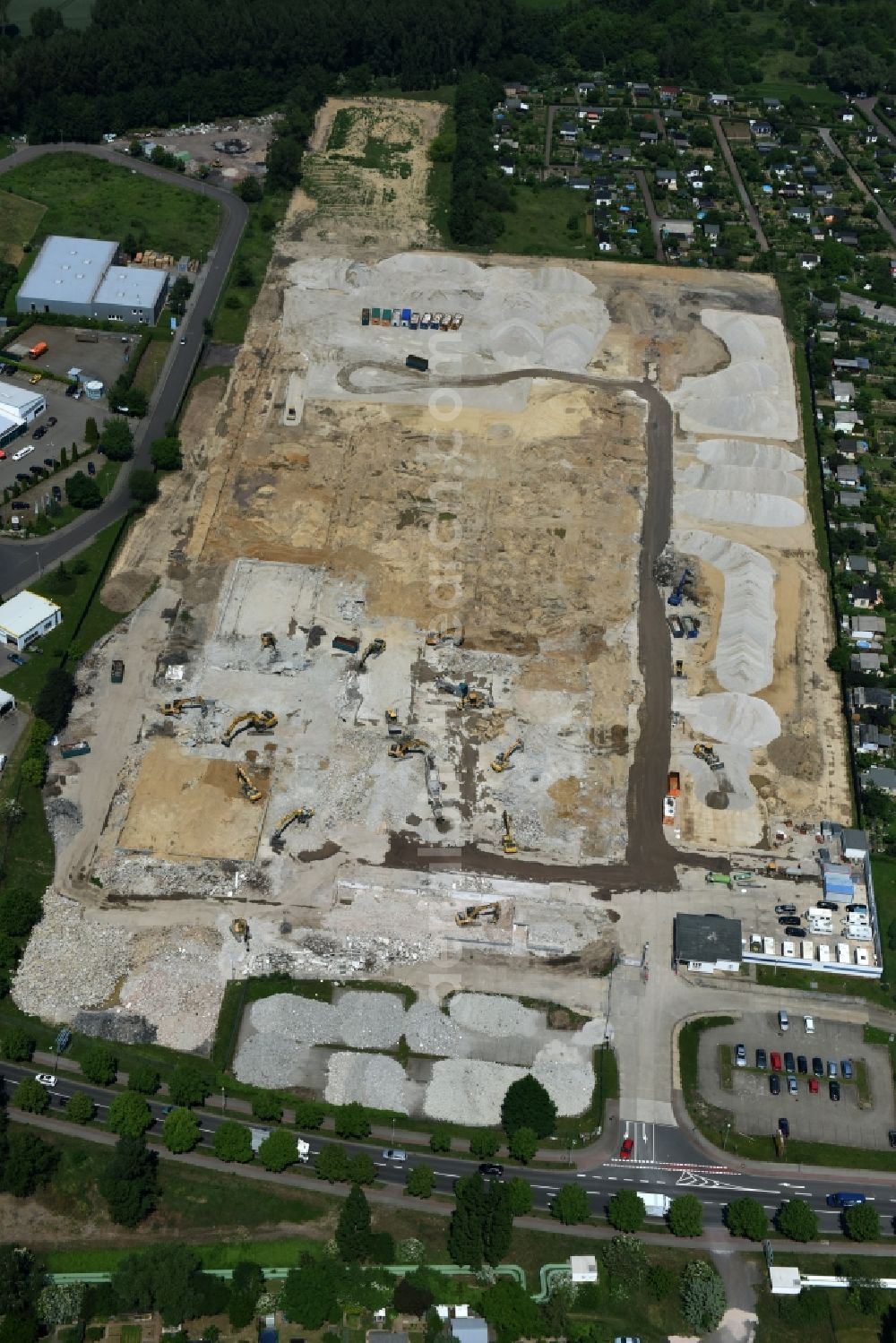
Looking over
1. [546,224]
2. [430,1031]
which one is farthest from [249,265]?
[430,1031]

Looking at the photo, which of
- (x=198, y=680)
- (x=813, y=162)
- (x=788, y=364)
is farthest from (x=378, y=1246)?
(x=813, y=162)

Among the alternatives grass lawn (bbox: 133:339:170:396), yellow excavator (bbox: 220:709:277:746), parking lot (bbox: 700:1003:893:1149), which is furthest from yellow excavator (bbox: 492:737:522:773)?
grass lawn (bbox: 133:339:170:396)

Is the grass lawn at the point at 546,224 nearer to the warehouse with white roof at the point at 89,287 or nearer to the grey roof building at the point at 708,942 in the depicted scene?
the warehouse with white roof at the point at 89,287

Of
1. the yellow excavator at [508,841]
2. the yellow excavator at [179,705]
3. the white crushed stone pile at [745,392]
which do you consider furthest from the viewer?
the white crushed stone pile at [745,392]

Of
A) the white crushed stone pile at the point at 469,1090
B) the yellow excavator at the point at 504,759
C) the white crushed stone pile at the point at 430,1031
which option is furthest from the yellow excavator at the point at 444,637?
the white crushed stone pile at the point at 469,1090

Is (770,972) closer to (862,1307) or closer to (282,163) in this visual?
(862,1307)

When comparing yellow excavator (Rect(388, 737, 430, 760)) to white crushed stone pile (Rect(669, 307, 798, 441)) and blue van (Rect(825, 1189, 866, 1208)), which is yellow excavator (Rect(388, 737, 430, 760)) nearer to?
blue van (Rect(825, 1189, 866, 1208))
